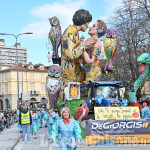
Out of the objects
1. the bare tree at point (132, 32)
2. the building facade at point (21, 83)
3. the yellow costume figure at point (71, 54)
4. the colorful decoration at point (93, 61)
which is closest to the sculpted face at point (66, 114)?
the yellow costume figure at point (71, 54)

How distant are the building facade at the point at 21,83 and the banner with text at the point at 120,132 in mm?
58423

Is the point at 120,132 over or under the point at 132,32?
under

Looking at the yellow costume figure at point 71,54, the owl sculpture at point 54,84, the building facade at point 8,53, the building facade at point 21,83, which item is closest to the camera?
the yellow costume figure at point 71,54

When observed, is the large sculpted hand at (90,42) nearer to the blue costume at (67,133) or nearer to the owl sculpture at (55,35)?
the owl sculpture at (55,35)

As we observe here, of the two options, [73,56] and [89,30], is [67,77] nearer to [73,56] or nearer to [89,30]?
[73,56]

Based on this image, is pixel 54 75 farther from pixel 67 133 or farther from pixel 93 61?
pixel 67 133

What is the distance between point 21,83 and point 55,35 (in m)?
58.8

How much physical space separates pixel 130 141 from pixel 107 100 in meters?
2.29

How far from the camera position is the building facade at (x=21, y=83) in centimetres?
7119

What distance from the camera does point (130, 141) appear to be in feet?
38.7

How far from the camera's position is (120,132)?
465 inches

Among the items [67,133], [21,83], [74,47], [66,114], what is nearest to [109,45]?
[74,47]

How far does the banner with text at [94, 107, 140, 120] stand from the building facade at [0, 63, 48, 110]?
57.9 meters

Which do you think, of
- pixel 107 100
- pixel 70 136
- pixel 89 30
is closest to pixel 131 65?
pixel 89 30
